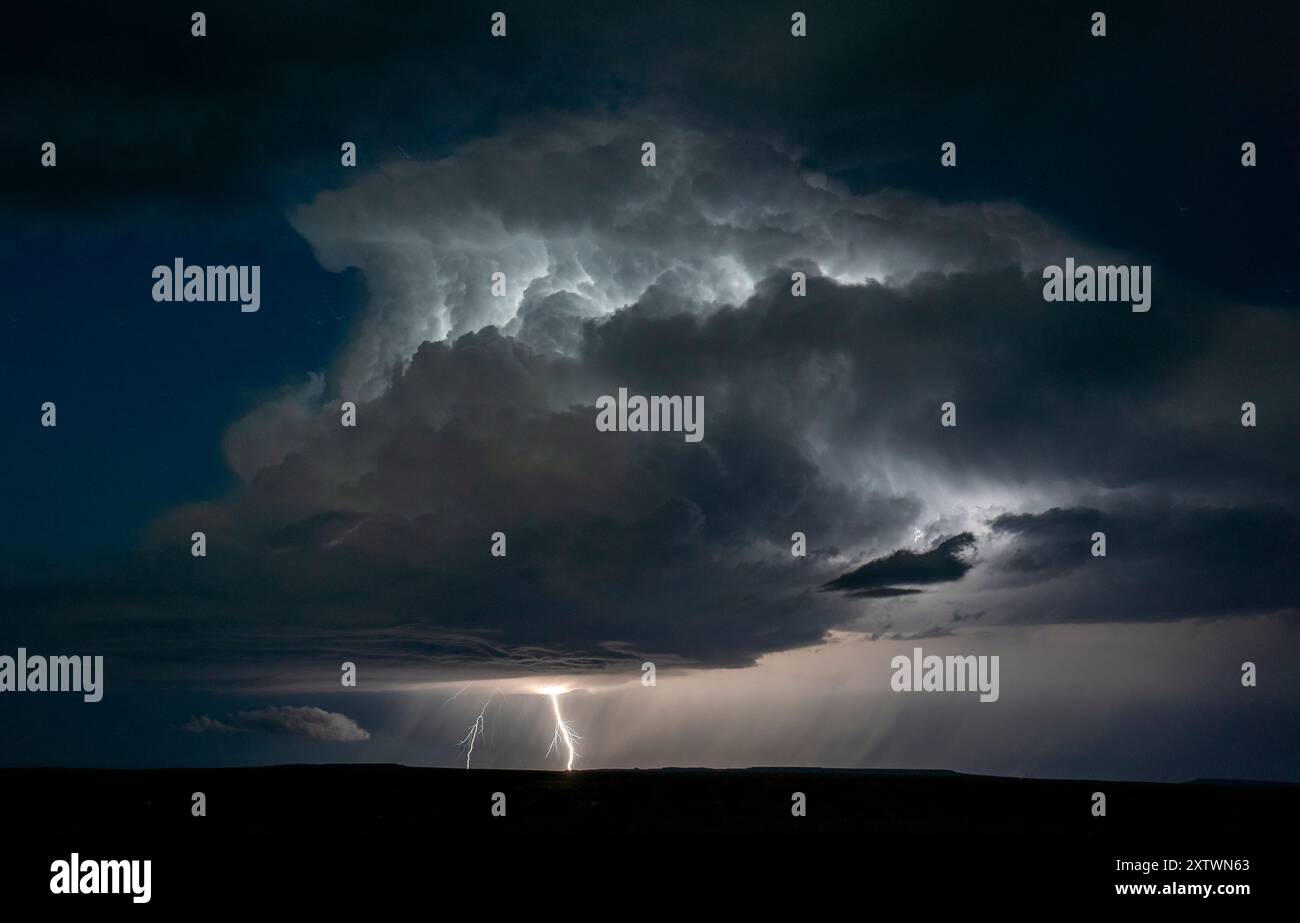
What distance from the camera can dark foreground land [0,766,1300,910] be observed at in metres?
32.2

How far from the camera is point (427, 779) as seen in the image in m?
107

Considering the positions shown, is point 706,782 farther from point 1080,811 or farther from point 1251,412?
point 1251,412

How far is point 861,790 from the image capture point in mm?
108062

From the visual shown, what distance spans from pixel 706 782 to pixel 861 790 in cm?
1859

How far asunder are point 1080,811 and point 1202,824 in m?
17.8

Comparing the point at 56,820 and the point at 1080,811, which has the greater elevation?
the point at 56,820
